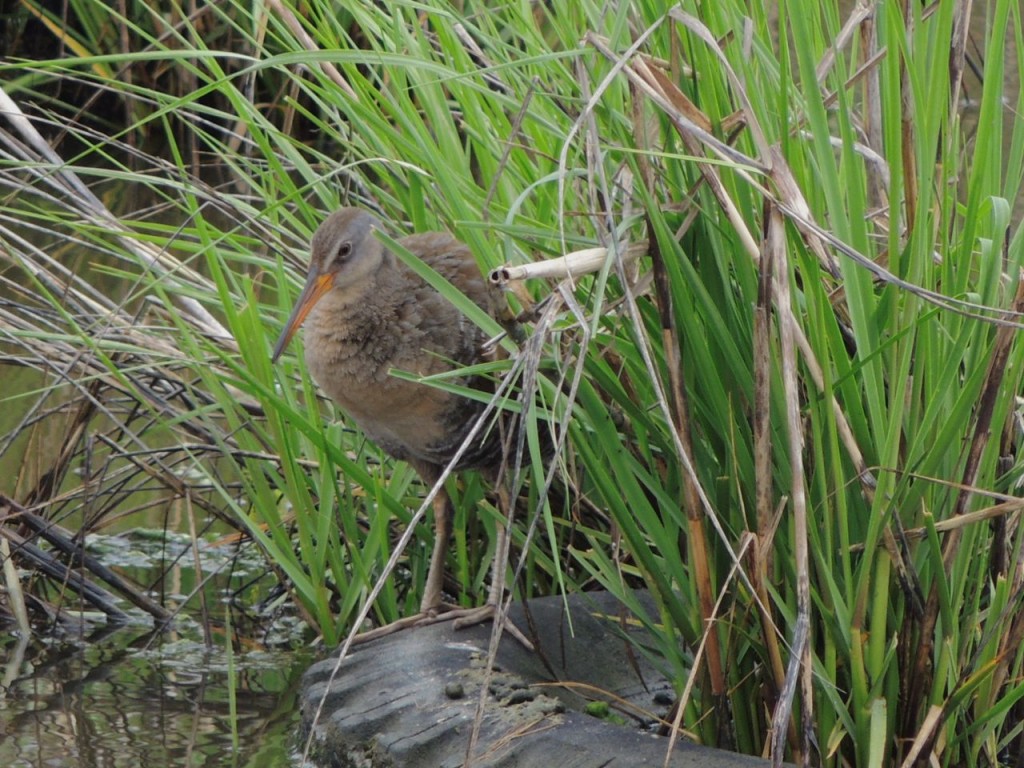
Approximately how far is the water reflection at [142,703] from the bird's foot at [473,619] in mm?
299

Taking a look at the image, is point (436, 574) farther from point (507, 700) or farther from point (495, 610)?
point (507, 700)

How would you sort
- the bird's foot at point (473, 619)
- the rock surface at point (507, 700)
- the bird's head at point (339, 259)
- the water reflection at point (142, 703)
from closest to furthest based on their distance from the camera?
1. the rock surface at point (507, 700)
2. the bird's foot at point (473, 619)
3. the water reflection at point (142, 703)
4. the bird's head at point (339, 259)

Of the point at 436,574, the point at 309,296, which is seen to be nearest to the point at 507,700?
the point at 436,574

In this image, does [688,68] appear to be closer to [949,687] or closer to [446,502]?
[949,687]

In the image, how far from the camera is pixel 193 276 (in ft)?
9.43

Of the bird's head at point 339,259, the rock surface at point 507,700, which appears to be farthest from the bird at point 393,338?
the rock surface at point 507,700

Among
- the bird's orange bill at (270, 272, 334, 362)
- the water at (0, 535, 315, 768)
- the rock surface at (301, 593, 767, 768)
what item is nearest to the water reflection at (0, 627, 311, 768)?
the water at (0, 535, 315, 768)

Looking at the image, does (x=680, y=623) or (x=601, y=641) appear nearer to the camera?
(x=680, y=623)

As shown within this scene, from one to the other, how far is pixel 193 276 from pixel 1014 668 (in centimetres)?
176

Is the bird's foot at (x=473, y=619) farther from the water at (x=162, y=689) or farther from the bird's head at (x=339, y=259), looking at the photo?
the bird's head at (x=339, y=259)

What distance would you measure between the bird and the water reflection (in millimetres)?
283

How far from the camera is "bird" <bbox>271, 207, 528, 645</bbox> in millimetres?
2377

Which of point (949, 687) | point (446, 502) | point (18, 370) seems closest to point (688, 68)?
point (949, 687)

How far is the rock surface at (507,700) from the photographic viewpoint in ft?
5.91
